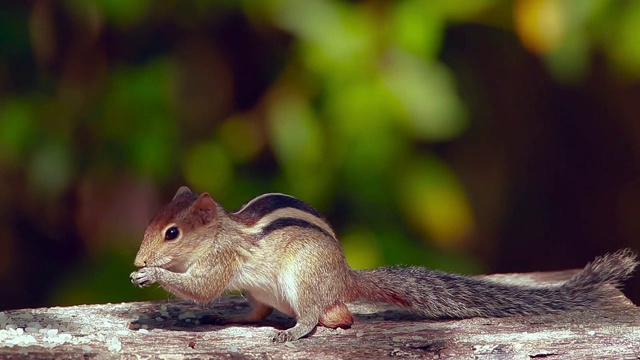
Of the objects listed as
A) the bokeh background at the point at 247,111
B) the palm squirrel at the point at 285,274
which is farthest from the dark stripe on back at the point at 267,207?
the bokeh background at the point at 247,111

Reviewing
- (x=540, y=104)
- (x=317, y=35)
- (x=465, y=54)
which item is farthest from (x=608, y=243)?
(x=317, y=35)

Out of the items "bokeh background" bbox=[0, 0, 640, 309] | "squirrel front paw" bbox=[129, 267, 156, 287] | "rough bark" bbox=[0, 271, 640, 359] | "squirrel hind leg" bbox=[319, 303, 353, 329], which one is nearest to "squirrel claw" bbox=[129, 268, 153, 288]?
"squirrel front paw" bbox=[129, 267, 156, 287]

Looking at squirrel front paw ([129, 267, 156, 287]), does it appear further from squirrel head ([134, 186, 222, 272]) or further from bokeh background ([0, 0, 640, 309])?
bokeh background ([0, 0, 640, 309])

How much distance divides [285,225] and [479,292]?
509 mm

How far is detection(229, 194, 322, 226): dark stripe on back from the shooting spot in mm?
2730

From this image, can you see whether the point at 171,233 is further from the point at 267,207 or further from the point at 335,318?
the point at 335,318

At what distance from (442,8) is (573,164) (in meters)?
1.59

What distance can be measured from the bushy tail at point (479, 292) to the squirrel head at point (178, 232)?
15.6 inches

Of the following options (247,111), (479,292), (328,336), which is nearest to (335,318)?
(328,336)

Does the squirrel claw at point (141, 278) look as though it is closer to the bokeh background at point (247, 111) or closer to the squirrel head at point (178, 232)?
the squirrel head at point (178, 232)

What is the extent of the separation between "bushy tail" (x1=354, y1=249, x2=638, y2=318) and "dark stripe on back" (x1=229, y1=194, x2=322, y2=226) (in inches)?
8.5

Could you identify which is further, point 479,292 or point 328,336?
point 479,292

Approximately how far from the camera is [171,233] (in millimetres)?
2666

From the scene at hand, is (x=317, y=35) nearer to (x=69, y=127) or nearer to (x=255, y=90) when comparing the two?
(x=255, y=90)
